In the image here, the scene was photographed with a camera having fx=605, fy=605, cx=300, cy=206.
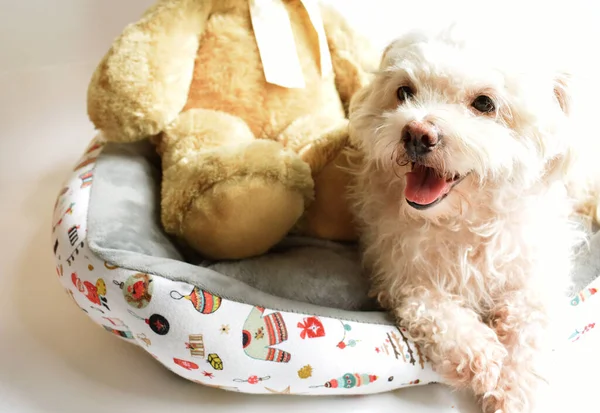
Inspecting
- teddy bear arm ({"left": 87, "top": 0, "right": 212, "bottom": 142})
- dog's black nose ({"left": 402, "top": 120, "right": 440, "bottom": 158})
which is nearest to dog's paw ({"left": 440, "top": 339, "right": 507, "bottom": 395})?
dog's black nose ({"left": 402, "top": 120, "right": 440, "bottom": 158})

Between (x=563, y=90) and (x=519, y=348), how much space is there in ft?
1.57

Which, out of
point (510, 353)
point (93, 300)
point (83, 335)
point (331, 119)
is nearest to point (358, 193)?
point (331, 119)

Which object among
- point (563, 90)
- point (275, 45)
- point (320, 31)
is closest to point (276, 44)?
point (275, 45)

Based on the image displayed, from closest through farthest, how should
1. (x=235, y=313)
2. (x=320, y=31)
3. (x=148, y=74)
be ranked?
1. (x=235, y=313)
2. (x=148, y=74)
3. (x=320, y=31)

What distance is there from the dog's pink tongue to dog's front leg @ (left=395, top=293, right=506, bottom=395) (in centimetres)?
22

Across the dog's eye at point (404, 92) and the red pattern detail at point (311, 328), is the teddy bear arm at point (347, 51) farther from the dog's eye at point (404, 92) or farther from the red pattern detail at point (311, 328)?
the red pattern detail at point (311, 328)

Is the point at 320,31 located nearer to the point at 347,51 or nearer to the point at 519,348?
the point at 347,51

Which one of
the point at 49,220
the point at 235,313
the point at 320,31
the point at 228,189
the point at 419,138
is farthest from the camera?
the point at 49,220

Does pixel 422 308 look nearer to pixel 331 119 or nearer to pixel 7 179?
pixel 331 119

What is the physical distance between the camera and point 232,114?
4.67 feet

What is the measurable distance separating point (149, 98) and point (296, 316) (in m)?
0.59

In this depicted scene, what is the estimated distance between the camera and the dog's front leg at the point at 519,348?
3.58 ft

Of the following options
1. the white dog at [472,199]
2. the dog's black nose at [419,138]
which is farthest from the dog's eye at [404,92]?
the dog's black nose at [419,138]

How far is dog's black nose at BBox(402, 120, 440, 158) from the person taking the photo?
3.28 ft
